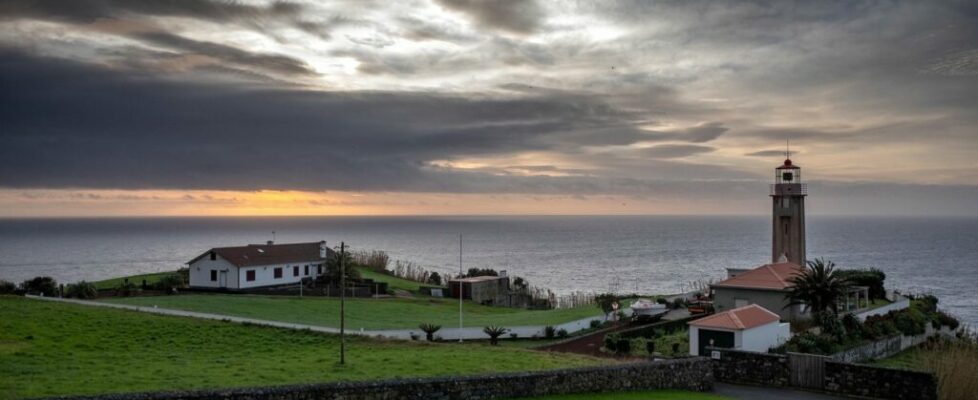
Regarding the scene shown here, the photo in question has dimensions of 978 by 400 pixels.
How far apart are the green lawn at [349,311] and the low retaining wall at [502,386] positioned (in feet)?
61.6

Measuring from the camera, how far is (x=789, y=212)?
5831 cm

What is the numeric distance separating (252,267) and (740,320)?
3998 centimetres

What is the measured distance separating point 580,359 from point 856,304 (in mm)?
25804

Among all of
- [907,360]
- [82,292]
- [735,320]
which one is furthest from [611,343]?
[82,292]

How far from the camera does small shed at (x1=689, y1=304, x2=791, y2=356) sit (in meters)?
34.8

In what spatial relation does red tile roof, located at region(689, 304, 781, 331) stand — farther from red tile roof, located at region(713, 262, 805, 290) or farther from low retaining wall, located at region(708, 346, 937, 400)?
red tile roof, located at region(713, 262, 805, 290)

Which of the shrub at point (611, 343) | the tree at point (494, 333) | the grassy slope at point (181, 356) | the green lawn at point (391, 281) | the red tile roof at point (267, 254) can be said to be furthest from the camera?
the green lawn at point (391, 281)

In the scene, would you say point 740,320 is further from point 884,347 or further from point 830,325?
point 884,347

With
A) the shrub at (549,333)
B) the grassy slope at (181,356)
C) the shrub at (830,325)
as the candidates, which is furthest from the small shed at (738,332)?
the shrub at (549,333)

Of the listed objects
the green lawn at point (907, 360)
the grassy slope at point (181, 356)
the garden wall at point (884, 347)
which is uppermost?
the grassy slope at point (181, 356)

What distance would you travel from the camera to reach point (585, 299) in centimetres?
7000

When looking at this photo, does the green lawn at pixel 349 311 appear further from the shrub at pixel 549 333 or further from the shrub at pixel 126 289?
the shrub at pixel 126 289

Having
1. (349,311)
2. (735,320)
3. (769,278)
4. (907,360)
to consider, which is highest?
(769,278)

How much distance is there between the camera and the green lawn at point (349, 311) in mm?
43750
